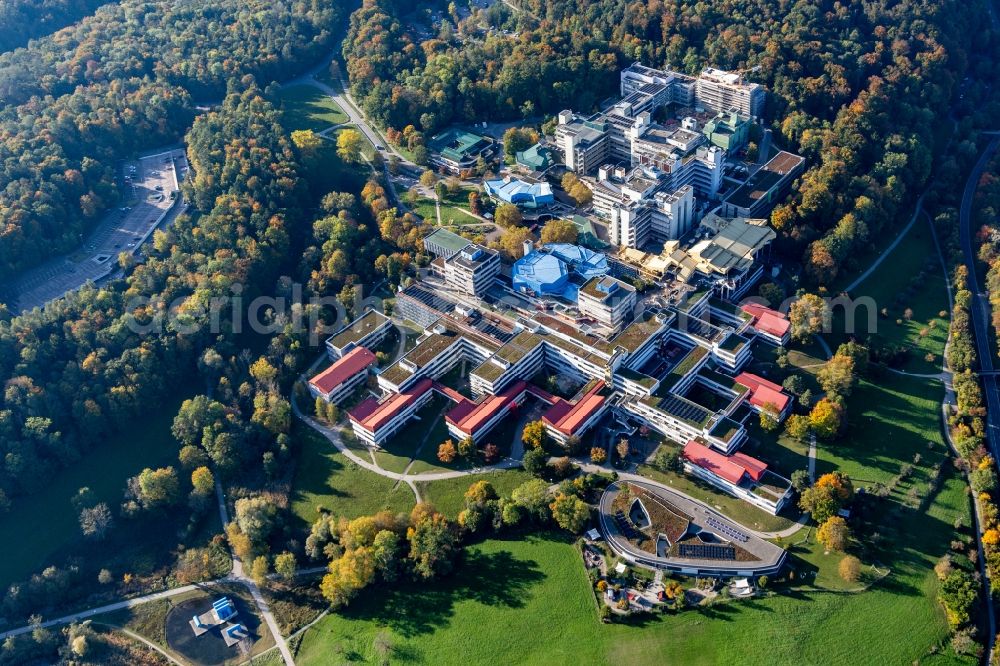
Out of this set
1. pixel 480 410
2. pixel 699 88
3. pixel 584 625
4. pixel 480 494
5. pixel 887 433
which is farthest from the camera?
pixel 699 88

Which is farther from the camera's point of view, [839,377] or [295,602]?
[839,377]

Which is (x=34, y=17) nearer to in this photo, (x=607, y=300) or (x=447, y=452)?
(x=447, y=452)

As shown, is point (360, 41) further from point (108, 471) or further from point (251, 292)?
point (108, 471)

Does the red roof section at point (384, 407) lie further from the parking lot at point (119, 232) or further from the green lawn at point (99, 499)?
the parking lot at point (119, 232)

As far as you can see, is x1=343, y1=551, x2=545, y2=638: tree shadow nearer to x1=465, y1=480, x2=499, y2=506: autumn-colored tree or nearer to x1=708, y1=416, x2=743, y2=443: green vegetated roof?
x1=465, y1=480, x2=499, y2=506: autumn-colored tree

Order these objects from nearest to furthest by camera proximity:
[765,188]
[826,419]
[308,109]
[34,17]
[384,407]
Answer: [826,419] → [384,407] → [765,188] → [308,109] → [34,17]

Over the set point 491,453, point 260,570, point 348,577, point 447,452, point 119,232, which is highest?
point 119,232

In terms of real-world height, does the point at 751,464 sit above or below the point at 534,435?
below

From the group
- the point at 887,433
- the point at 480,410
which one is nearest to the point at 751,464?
the point at 887,433

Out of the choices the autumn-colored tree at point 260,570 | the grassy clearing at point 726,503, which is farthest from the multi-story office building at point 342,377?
the grassy clearing at point 726,503
